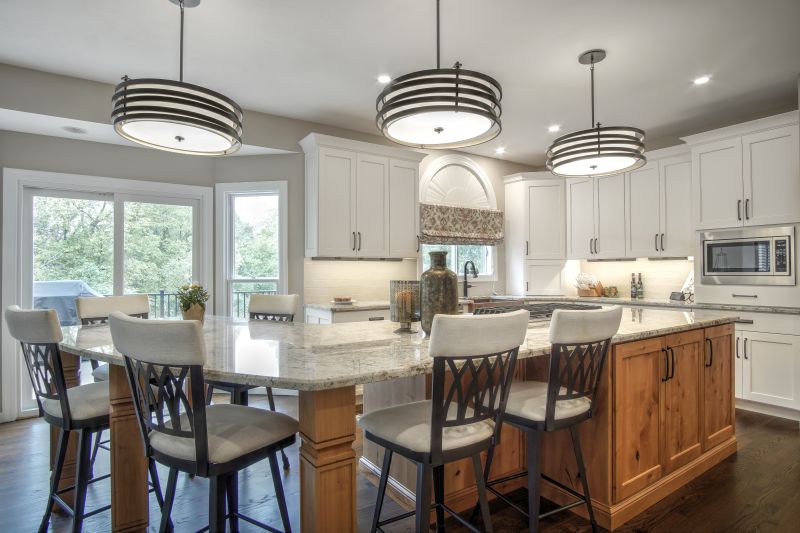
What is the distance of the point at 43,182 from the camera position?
12.8ft

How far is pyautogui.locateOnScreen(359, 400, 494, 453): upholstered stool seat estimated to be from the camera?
59.5 inches

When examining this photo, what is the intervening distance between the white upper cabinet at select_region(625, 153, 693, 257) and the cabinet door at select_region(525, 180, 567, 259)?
2.77 ft

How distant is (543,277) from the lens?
5863 millimetres

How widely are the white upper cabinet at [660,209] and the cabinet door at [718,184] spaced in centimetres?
22

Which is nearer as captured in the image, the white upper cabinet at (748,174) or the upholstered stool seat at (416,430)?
the upholstered stool seat at (416,430)

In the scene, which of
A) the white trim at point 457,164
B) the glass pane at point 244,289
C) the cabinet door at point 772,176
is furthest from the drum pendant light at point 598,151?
the glass pane at point 244,289

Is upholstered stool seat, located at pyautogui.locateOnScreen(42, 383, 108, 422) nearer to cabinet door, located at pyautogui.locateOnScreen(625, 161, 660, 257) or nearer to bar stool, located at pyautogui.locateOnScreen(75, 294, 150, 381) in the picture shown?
bar stool, located at pyautogui.locateOnScreen(75, 294, 150, 381)

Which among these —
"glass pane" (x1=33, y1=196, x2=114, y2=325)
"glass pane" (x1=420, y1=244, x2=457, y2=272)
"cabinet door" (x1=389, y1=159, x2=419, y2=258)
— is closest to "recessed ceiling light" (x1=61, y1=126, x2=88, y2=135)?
"glass pane" (x1=33, y1=196, x2=114, y2=325)

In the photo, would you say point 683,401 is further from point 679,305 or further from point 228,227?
point 228,227

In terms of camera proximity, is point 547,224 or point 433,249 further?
point 547,224

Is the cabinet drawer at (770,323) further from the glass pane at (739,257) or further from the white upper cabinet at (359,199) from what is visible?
the white upper cabinet at (359,199)

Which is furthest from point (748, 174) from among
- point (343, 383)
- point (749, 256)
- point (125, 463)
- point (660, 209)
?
point (125, 463)

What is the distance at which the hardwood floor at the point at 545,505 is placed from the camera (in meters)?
2.17

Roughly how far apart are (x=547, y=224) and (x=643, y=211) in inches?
45.3
